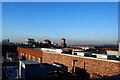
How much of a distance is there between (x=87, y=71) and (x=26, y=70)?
20.8 feet

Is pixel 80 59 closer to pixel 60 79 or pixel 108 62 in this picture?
pixel 108 62

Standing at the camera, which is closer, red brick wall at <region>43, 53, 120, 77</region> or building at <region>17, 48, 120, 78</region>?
red brick wall at <region>43, 53, 120, 77</region>

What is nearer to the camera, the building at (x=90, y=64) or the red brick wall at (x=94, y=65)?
the red brick wall at (x=94, y=65)

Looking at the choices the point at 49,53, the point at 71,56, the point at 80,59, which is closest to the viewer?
the point at 80,59

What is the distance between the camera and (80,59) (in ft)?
43.5

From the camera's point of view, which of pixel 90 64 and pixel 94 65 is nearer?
pixel 94 65

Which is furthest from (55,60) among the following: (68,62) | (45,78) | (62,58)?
(45,78)

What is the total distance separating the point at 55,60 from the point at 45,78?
307 inches

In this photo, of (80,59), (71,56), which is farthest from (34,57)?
(80,59)

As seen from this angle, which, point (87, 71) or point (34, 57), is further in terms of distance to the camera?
point (34, 57)

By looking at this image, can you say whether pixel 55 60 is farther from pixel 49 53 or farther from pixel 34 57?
pixel 34 57

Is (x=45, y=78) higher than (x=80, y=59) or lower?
lower

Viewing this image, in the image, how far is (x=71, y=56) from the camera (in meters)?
14.5

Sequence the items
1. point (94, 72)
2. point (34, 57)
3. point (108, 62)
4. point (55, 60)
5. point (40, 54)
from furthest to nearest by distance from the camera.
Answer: point (34, 57) < point (40, 54) < point (55, 60) < point (94, 72) < point (108, 62)
